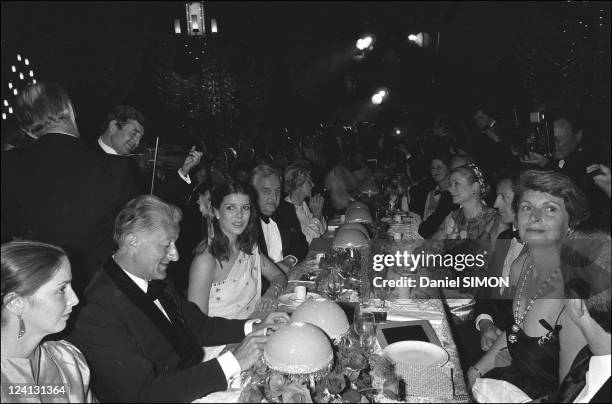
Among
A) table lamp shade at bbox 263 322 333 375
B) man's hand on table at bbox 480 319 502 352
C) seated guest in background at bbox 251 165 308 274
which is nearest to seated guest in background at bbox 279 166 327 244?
seated guest in background at bbox 251 165 308 274

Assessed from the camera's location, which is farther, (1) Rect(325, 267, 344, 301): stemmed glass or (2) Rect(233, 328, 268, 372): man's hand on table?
(1) Rect(325, 267, 344, 301): stemmed glass

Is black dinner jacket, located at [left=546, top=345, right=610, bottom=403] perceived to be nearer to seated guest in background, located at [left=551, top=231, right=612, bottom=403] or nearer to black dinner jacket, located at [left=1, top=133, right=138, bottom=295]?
seated guest in background, located at [left=551, top=231, right=612, bottom=403]

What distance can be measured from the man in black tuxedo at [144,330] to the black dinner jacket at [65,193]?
589 mm

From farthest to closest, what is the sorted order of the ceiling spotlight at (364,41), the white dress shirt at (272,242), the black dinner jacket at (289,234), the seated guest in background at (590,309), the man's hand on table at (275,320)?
the ceiling spotlight at (364,41) < the black dinner jacket at (289,234) < the white dress shirt at (272,242) < the man's hand on table at (275,320) < the seated guest in background at (590,309)

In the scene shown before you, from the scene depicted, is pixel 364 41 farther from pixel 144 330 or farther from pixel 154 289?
pixel 144 330

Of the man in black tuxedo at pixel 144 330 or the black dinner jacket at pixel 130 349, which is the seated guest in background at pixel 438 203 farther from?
the black dinner jacket at pixel 130 349

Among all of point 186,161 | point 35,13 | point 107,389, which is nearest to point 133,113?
point 186,161

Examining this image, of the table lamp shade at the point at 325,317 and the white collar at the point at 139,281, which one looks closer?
the table lamp shade at the point at 325,317

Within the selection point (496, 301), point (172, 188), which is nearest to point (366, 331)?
point (496, 301)

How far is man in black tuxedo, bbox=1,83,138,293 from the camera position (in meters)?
2.21

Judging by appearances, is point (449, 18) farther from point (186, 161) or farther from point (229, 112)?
point (186, 161)

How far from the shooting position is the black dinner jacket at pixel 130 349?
4.90 feet

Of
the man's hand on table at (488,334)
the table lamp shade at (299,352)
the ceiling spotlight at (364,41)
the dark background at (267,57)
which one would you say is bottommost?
the man's hand on table at (488,334)

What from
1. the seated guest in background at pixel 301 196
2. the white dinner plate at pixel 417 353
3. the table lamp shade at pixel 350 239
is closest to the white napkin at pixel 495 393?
the white dinner plate at pixel 417 353
